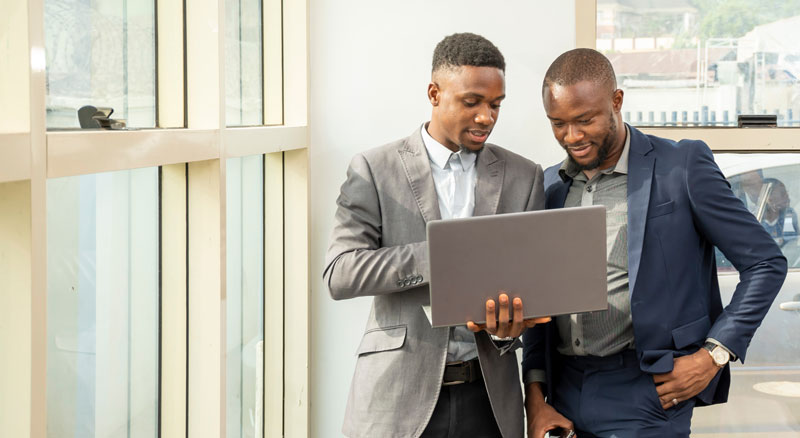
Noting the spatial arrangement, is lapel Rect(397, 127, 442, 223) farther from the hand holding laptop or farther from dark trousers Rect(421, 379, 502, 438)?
dark trousers Rect(421, 379, 502, 438)

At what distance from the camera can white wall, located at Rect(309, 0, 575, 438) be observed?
2.47 m

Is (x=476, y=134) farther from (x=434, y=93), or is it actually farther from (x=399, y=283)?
(x=399, y=283)

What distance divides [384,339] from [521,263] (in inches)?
15.1

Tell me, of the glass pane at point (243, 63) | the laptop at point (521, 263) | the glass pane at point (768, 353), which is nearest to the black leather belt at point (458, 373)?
the laptop at point (521, 263)

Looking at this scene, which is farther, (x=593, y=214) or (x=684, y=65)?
(x=684, y=65)

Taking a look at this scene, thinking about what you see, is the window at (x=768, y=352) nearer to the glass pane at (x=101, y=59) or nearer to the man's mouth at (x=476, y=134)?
the man's mouth at (x=476, y=134)

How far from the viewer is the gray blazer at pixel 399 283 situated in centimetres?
165

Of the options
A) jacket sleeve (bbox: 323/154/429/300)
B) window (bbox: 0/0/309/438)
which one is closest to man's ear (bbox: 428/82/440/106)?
jacket sleeve (bbox: 323/154/429/300)

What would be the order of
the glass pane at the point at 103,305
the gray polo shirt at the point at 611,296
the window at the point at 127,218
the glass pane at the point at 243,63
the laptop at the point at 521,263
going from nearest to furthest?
the window at the point at 127,218, the glass pane at the point at 103,305, the laptop at the point at 521,263, the gray polo shirt at the point at 611,296, the glass pane at the point at 243,63

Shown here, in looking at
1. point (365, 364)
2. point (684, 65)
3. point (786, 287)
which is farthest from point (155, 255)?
point (786, 287)

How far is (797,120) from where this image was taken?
255 cm

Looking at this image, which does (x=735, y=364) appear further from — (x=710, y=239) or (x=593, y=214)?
(x=593, y=214)

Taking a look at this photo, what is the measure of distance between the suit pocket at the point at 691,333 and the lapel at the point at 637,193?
0.14m

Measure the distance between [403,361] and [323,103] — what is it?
1.12 meters
